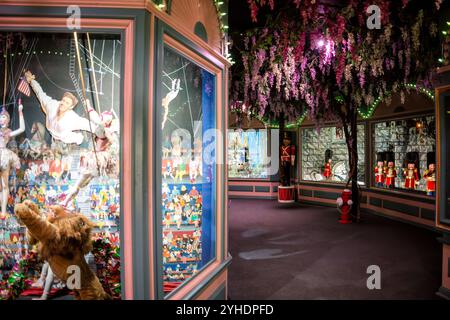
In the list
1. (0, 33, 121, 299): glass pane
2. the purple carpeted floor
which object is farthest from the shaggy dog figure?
the purple carpeted floor

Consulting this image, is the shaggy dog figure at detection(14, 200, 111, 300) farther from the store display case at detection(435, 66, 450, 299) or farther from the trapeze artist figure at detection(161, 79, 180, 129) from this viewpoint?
the store display case at detection(435, 66, 450, 299)

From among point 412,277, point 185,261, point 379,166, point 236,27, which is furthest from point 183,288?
point 379,166

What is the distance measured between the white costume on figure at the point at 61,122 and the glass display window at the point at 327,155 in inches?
298

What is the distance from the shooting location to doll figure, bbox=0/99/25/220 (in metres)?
2.20

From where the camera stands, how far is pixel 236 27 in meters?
5.93

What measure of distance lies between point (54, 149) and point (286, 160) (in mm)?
8276

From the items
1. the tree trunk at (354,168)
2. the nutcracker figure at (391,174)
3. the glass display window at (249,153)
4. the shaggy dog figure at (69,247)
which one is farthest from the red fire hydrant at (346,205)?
the shaggy dog figure at (69,247)

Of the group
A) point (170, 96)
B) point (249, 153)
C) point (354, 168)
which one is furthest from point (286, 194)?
point (170, 96)

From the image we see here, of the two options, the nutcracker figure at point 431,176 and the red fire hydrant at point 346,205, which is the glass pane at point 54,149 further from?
the nutcracker figure at point 431,176

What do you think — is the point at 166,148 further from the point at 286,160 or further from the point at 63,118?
the point at 286,160

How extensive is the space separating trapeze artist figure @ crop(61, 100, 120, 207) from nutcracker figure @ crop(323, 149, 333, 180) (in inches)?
328

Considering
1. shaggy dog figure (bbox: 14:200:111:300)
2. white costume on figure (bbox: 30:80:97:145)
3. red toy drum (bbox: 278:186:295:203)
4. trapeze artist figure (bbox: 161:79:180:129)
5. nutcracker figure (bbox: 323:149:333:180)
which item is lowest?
red toy drum (bbox: 278:186:295:203)

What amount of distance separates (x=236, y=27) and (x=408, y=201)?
5.01 m
